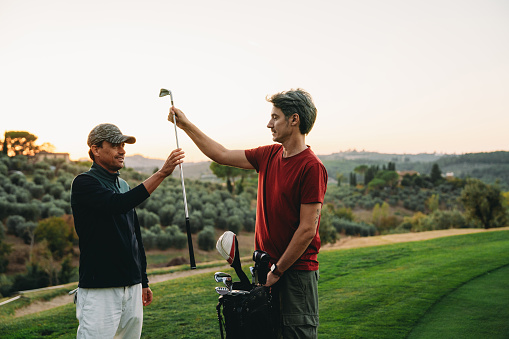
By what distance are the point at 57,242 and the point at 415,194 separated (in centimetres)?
5476

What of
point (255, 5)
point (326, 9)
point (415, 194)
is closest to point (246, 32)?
point (255, 5)

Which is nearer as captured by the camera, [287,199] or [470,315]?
[287,199]

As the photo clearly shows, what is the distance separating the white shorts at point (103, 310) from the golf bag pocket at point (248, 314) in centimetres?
80

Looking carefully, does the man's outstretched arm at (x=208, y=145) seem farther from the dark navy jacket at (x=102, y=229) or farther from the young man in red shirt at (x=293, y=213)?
the dark navy jacket at (x=102, y=229)

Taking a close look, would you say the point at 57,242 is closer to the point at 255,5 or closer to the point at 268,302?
the point at 255,5

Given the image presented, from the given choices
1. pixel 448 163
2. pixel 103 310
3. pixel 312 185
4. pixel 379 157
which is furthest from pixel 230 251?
pixel 379 157

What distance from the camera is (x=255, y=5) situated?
1856cm

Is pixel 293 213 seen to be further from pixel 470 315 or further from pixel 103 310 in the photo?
pixel 470 315

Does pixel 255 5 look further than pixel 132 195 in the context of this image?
Yes

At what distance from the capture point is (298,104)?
284 centimetres

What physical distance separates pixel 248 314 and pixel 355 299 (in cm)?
554

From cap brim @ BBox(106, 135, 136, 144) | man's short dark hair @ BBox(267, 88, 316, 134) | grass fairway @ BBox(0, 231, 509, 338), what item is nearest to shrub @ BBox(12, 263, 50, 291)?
grass fairway @ BBox(0, 231, 509, 338)

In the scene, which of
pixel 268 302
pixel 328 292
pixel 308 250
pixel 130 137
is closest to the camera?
pixel 268 302

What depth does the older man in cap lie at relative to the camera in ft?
9.05
